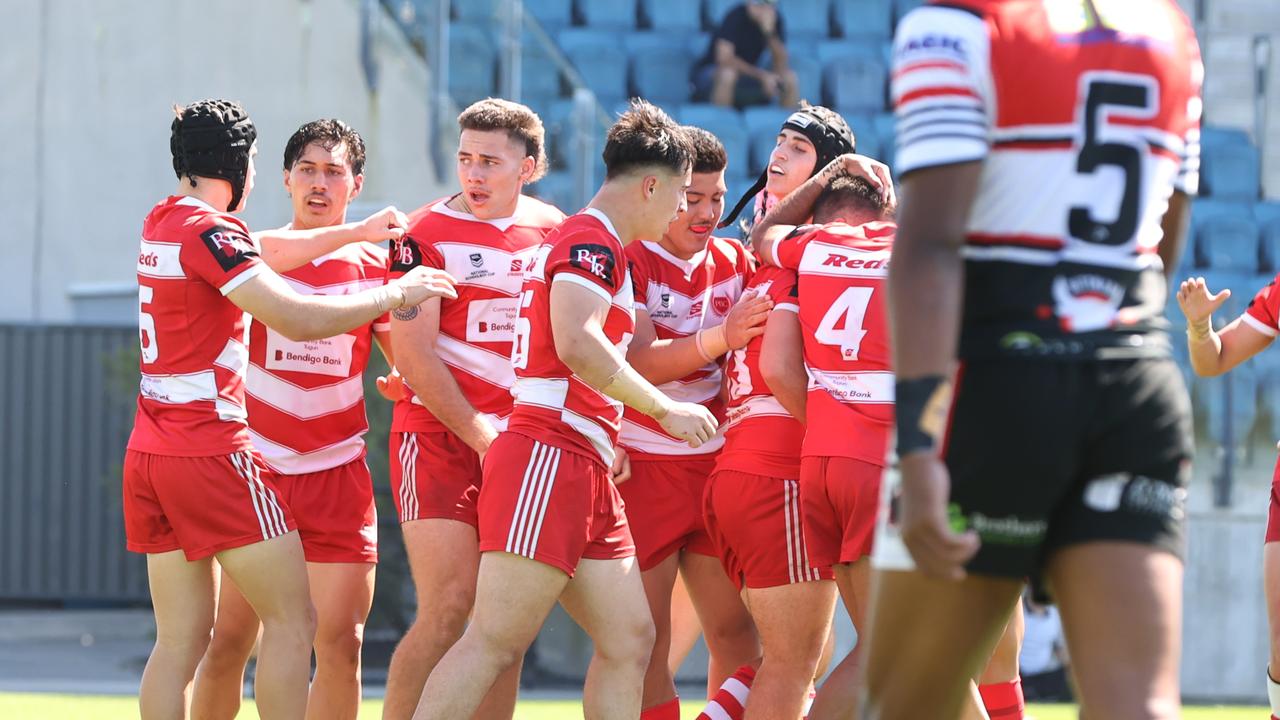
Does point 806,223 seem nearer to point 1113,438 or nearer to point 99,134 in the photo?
point 1113,438

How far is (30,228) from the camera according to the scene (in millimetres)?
13789

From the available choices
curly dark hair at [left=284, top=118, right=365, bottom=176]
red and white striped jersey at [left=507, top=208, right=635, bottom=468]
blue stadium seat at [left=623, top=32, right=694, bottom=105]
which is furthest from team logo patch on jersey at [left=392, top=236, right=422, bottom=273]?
blue stadium seat at [left=623, top=32, right=694, bottom=105]

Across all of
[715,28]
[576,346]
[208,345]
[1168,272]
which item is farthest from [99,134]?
[1168,272]

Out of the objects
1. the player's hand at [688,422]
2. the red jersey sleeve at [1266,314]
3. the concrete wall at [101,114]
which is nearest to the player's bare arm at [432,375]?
the player's hand at [688,422]

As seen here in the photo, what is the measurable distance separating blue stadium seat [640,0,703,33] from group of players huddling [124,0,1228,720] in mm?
9320

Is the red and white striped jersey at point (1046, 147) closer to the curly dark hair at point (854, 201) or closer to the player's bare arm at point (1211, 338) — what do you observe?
the curly dark hair at point (854, 201)

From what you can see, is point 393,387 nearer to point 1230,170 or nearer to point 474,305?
point 474,305

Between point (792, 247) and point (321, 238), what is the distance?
1.66 m

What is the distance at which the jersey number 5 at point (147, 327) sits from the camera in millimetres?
5062

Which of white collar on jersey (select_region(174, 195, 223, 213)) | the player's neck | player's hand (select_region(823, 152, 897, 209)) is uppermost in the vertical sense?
player's hand (select_region(823, 152, 897, 209))

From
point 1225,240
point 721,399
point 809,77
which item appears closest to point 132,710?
point 721,399

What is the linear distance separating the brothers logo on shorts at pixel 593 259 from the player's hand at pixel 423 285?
0.65 m

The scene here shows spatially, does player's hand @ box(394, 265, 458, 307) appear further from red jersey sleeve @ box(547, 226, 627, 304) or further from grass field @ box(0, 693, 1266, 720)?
grass field @ box(0, 693, 1266, 720)

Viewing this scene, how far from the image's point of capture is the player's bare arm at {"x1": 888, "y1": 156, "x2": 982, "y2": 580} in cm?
274
